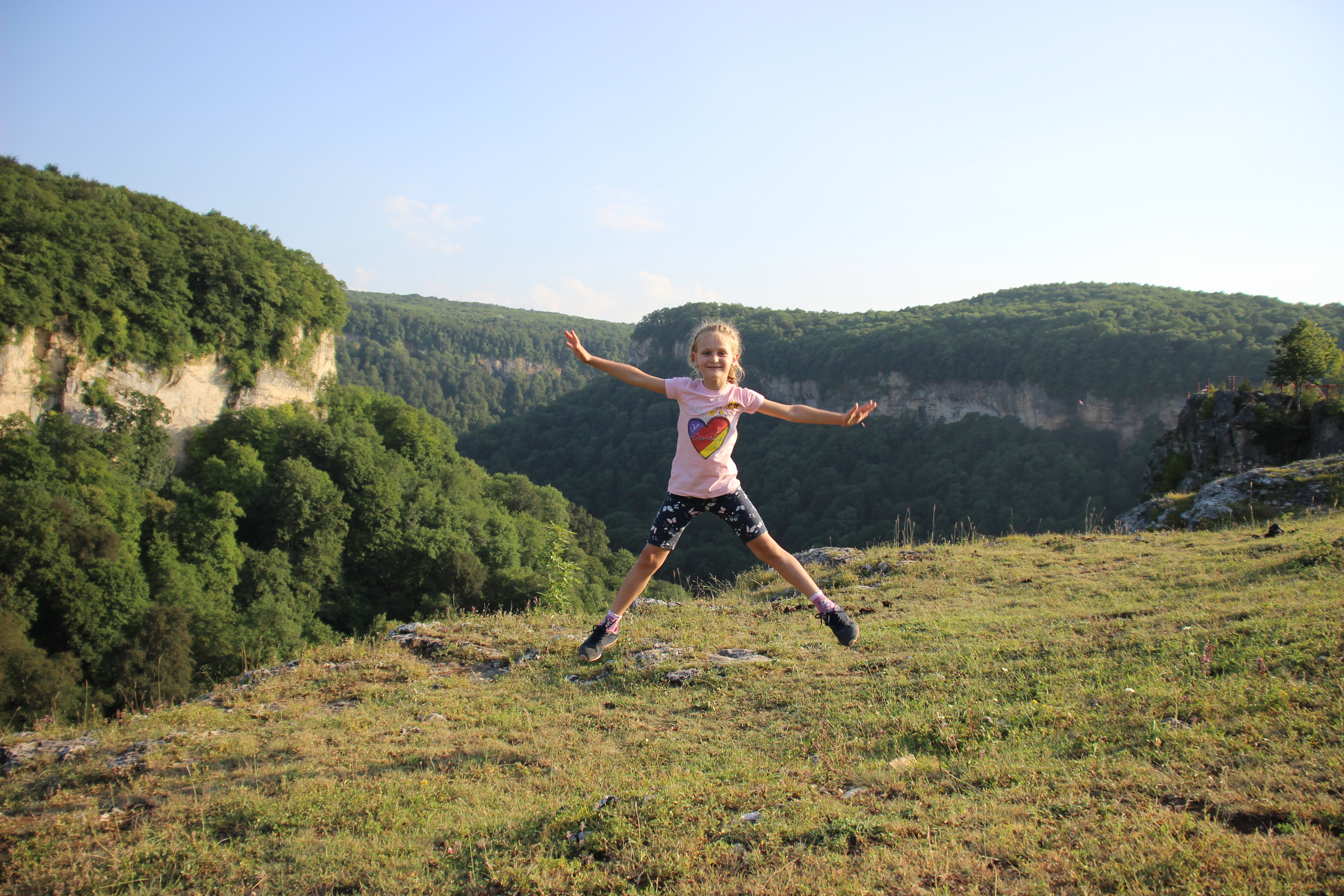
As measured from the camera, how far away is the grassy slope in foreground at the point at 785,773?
8.43ft

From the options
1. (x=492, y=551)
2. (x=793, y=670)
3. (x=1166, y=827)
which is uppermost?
(x=1166, y=827)

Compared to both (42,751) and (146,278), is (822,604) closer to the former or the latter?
(42,751)

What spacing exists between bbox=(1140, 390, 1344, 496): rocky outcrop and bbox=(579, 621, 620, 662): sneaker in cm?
2300

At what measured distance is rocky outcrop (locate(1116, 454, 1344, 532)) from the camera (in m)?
11.2

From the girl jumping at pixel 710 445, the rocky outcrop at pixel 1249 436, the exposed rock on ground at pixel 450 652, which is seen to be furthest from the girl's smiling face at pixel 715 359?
the rocky outcrop at pixel 1249 436

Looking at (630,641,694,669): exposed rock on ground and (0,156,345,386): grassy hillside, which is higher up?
(0,156,345,386): grassy hillside

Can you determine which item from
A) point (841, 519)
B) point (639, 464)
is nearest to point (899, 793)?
point (841, 519)

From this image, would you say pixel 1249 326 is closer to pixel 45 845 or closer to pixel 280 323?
pixel 280 323

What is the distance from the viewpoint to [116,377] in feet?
125

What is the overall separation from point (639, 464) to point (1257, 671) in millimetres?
87133

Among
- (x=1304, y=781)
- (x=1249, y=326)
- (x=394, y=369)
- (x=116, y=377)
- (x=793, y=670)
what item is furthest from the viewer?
(x=394, y=369)

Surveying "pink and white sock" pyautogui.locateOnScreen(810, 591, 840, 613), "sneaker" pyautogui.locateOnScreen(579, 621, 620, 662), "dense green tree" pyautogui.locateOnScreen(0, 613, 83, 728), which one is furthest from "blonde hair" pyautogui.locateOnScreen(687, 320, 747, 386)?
"dense green tree" pyautogui.locateOnScreen(0, 613, 83, 728)

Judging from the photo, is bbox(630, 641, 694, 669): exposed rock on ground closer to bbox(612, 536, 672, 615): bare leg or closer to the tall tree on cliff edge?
bbox(612, 536, 672, 615): bare leg

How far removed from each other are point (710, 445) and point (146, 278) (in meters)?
45.5
